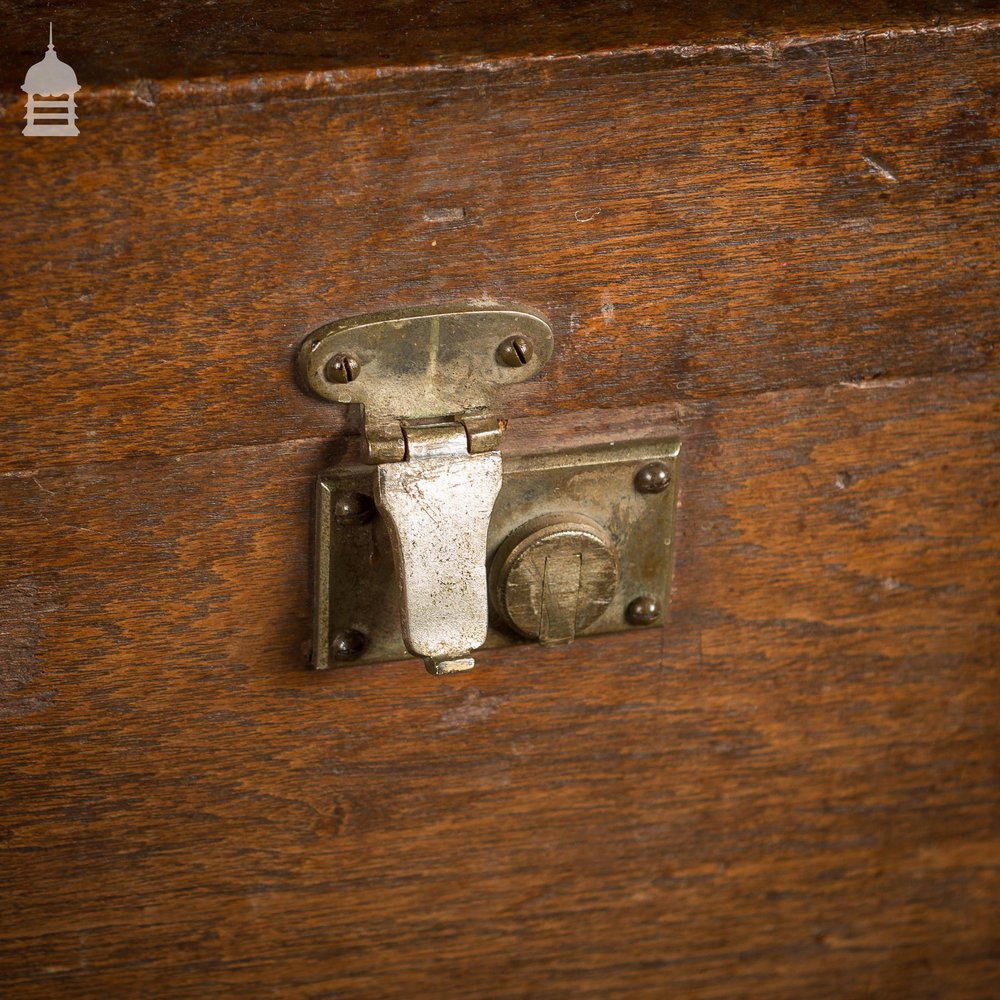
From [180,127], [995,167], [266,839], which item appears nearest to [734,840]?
[266,839]

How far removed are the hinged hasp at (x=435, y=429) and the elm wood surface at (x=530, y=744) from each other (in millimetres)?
53

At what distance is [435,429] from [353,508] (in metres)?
0.08

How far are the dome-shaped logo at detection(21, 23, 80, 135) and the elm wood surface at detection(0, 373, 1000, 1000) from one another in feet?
0.62

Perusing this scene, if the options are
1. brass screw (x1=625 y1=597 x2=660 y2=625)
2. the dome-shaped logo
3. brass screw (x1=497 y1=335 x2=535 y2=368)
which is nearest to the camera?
the dome-shaped logo

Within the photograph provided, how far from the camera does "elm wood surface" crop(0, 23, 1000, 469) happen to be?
2.18ft

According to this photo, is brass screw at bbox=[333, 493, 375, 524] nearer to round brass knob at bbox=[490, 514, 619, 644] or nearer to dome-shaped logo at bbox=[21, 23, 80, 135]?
round brass knob at bbox=[490, 514, 619, 644]

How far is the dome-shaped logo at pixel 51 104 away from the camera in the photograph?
2.08 feet

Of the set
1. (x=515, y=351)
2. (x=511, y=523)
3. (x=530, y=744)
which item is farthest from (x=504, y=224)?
(x=530, y=744)

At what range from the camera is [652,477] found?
0.80m

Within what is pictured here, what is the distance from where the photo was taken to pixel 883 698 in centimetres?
95

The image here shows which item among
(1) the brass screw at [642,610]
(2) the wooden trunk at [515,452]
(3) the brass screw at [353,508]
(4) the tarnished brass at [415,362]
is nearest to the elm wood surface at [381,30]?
(2) the wooden trunk at [515,452]

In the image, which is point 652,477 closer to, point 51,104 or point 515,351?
point 515,351

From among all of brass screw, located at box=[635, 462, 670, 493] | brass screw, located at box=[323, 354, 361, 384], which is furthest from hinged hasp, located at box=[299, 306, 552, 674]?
brass screw, located at box=[635, 462, 670, 493]

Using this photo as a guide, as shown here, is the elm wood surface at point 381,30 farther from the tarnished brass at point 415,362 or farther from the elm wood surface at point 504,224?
the tarnished brass at point 415,362
